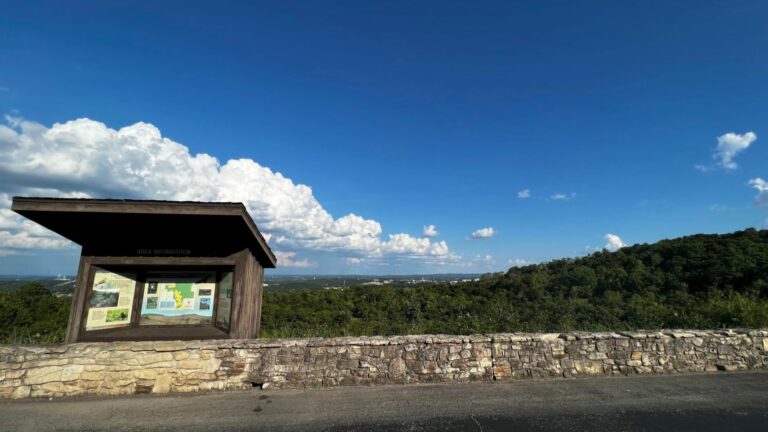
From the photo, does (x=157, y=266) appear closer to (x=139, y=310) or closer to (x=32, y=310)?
(x=139, y=310)

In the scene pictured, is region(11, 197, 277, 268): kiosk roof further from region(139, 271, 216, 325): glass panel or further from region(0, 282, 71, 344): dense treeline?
region(0, 282, 71, 344): dense treeline

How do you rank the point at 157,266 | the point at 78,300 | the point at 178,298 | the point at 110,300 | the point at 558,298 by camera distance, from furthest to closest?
the point at 558,298
the point at 178,298
the point at 157,266
the point at 110,300
the point at 78,300

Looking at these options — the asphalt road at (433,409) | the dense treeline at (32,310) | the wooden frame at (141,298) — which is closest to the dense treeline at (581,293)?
the asphalt road at (433,409)

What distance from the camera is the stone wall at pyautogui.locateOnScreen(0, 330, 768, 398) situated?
554 centimetres

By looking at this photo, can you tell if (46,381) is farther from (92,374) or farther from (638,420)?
(638,420)

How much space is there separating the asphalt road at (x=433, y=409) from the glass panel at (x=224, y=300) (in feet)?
4.92

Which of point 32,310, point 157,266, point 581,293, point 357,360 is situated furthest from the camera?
point 581,293

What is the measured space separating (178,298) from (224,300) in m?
0.91

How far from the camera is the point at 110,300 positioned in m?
6.69

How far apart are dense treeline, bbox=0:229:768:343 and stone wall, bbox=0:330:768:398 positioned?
3.47m

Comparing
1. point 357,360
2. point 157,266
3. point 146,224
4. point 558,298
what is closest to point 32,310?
point 157,266

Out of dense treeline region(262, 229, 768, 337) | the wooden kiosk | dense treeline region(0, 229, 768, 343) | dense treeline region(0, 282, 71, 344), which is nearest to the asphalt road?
the wooden kiosk

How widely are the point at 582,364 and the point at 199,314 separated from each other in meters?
7.28

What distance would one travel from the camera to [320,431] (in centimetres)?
441
